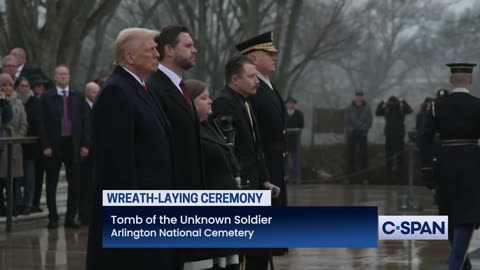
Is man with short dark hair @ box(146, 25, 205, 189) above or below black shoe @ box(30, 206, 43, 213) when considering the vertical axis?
above

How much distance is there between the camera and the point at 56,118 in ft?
57.6

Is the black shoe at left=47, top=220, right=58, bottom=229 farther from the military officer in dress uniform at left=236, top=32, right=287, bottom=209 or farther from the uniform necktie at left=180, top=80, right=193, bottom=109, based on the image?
the uniform necktie at left=180, top=80, right=193, bottom=109

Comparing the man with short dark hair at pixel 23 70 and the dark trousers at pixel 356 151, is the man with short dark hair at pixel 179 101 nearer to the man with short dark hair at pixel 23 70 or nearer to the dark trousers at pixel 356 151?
the man with short dark hair at pixel 23 70

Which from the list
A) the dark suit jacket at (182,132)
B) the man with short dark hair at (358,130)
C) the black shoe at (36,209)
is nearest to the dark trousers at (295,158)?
the man with short dark hair at (358,130)

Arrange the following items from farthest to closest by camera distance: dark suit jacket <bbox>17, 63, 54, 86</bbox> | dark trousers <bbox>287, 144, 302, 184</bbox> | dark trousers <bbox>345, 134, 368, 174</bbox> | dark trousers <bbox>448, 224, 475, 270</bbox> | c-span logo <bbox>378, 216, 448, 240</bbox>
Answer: dark trousers <bbox>345, 134, 368, 174</bbox> → dark trousers <bbox>287, 144, 302, 184</bbox> → dark suit jacket <bbox>17, 63, 54, 86</bbox> → dark trousers <bbox>448, 224, 475, 270</bbox> → c-span logo <bbox>378, 216, 448, 240</bbox>

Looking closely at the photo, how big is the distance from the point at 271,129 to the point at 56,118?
22.7 ft

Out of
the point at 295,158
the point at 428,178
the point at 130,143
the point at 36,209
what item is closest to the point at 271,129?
the point at 428,178

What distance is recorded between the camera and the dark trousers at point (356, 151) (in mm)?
29438

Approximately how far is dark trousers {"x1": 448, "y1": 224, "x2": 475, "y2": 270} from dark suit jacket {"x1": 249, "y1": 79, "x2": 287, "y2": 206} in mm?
1700

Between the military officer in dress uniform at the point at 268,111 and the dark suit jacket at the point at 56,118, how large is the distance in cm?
675

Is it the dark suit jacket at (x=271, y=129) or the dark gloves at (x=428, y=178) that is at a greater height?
the dark suit jacket at (x=271, y=129)

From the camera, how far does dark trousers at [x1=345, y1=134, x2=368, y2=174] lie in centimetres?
2944

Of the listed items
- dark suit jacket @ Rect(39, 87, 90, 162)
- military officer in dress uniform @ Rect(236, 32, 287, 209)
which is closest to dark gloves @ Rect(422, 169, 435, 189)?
military officer in dress uniform @ Rect(236, 32, 287, 209)

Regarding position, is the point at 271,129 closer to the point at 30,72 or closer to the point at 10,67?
the point at 10,67
